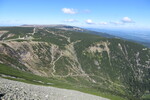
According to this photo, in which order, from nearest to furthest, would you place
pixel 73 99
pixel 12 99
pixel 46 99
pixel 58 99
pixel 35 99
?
pixel 12 99 → pixel 35 99 → pixel 46 99 → pixel 58 99 → pixel 73 99

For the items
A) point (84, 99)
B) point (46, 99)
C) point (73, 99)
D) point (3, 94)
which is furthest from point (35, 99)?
point (84, 99)

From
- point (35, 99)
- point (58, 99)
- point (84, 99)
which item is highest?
point (35, 99)

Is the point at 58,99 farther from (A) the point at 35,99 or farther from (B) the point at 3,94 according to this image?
(B) the point at 3,94

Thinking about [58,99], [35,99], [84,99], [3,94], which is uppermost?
[3,94]

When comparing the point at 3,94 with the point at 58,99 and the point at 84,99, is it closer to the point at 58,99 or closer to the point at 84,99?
the point at 58,99

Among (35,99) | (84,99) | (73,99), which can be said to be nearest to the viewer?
(35,99)

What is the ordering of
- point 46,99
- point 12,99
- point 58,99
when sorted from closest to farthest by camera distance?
point 12,99 → point 46,99 → point 58,99

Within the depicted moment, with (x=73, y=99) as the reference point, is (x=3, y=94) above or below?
above

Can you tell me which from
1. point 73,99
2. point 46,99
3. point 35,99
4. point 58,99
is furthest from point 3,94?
point 73,99

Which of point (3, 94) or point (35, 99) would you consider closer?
point (3, 94)
